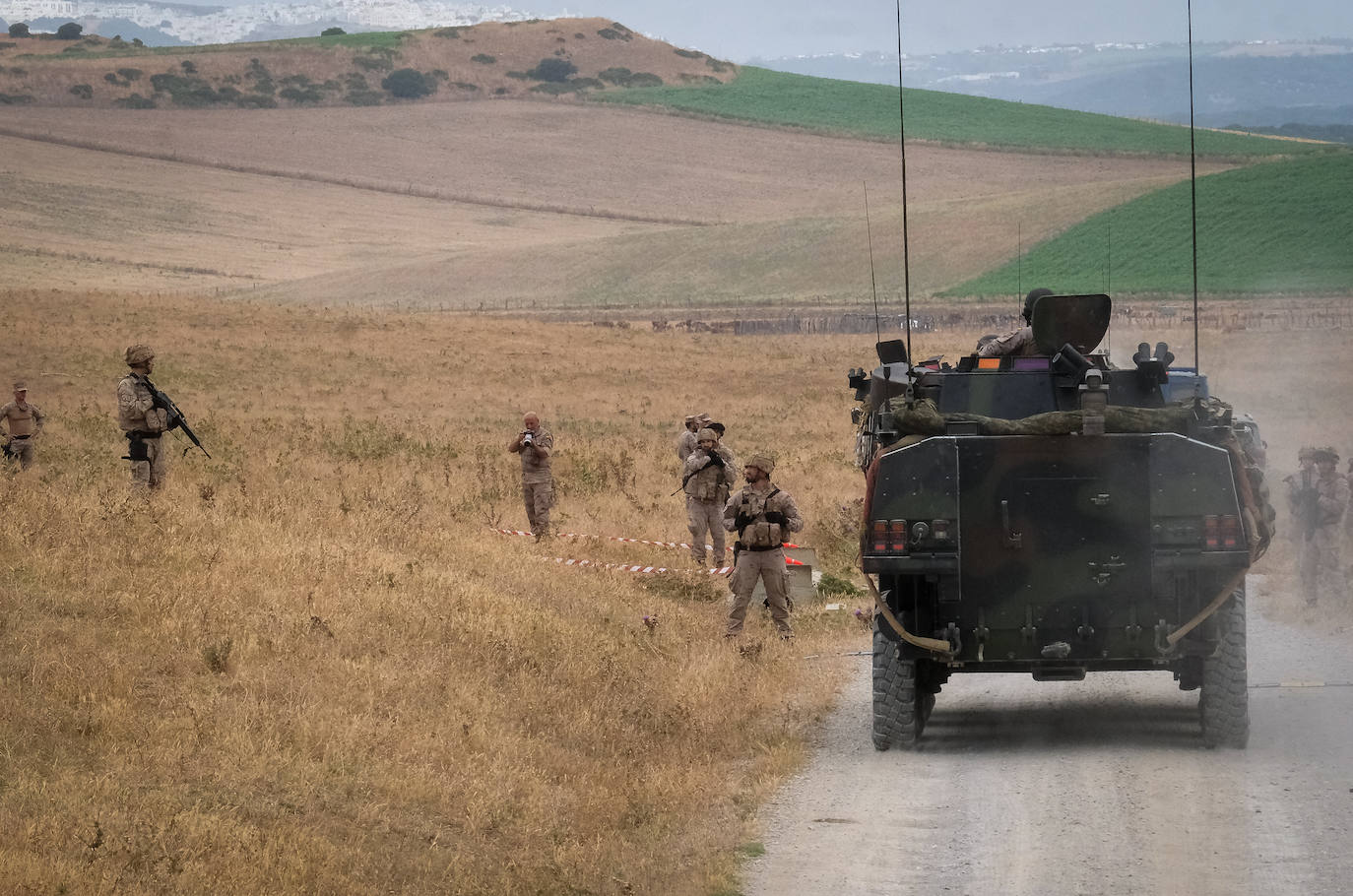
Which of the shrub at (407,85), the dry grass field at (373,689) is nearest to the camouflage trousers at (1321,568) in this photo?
the dry grass field at (373,689)

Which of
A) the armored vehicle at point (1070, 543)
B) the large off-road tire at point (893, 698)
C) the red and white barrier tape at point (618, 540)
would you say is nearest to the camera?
the armored vehicle at point (1070, 543)

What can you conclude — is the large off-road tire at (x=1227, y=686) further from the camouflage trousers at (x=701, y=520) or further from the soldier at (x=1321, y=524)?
the camouflage trousers at (x=701, y=520)

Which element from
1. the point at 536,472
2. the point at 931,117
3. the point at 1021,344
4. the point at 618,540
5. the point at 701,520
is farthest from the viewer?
the point at 931,117

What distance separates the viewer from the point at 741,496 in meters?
13.8

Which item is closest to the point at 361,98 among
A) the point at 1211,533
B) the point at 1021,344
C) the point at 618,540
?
the point at 618,540

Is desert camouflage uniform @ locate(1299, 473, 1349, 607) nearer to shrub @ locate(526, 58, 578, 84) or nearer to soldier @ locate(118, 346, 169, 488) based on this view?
soldier @ locate(118, 346, 169, 488)

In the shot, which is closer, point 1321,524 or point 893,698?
point 893,698

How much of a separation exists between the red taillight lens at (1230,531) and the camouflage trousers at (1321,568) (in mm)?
6540

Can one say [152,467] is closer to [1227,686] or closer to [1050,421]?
[1050,421]

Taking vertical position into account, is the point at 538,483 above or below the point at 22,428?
below

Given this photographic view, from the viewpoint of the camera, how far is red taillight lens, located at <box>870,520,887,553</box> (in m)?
10.5

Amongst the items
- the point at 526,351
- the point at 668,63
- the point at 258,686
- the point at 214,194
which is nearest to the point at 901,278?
the point at 526,351

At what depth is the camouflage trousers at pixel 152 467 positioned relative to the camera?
16828 mm

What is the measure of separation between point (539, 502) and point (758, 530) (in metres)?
6.48
